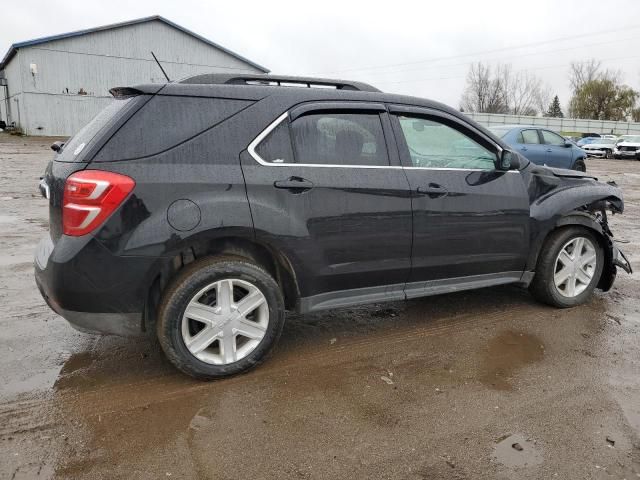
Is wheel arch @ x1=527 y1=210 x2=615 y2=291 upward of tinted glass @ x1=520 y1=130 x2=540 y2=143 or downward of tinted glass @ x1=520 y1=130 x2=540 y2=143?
downward

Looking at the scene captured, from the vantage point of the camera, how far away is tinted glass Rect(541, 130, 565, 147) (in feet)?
47.7

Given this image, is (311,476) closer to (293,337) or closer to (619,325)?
(293,337)

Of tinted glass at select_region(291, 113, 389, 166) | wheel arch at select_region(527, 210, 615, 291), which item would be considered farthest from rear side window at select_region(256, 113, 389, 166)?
wheel arch at select_region(527, 210, 615, 291)

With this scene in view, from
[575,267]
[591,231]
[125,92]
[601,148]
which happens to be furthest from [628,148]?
[125,92]

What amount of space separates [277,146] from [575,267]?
2948mm

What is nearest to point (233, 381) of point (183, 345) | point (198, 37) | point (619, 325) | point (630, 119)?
point (183, 345)

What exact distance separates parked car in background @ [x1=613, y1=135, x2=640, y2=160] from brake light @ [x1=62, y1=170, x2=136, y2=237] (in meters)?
35.6

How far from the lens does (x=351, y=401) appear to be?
3035 millimetres

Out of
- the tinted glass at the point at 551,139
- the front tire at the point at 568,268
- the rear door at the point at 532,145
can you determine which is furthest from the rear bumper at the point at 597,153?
the front tire at the point at 568,268

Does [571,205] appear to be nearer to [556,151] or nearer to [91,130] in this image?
[91,130]

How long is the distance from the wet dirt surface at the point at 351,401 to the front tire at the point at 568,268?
0.57 feet

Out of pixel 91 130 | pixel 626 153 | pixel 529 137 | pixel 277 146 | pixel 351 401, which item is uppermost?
pixel 91 130

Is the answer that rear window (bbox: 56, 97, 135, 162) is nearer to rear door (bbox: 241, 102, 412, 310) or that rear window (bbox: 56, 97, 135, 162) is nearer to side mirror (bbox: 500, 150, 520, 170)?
rear door (bbox: 241, 102, 412, 310)

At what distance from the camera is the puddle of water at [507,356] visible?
3326 millimetres
